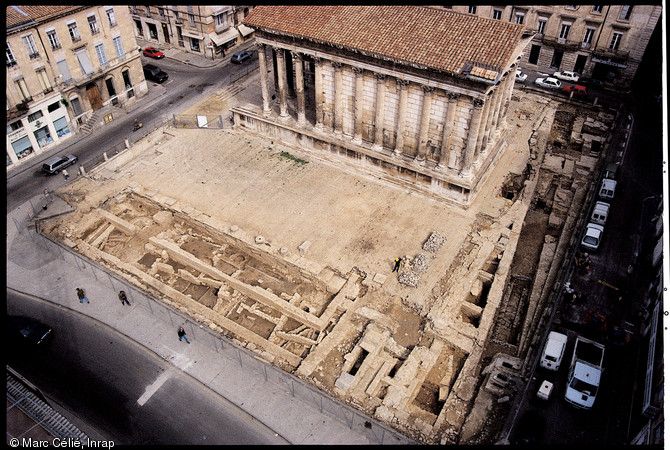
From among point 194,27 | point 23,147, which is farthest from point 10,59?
point 194,27

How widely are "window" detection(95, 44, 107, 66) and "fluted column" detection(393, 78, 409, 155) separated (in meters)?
32.0

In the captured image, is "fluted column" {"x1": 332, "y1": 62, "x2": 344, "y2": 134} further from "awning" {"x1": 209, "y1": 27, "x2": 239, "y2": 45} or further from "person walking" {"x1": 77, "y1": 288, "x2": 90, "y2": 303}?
"awning" {"x1": 209, "y1": 27, "x2": 239, "y2": 45}

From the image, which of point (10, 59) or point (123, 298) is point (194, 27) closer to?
point (10, 59)

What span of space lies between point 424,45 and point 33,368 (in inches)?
1394

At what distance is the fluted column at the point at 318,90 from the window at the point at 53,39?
2500 cm

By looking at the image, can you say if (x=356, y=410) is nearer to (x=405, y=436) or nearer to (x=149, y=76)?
(x=405, y=436)

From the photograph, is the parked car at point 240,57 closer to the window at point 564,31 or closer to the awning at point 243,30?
the awning at point 243,30

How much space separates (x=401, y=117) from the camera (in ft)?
142

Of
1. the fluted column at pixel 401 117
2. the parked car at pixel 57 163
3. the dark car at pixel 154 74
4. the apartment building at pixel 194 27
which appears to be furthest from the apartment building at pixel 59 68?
the fluted column at pixel 401 117

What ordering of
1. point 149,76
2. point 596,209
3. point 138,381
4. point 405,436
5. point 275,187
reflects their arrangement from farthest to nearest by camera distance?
point 149,76
point 275,187
point 596,209
point 138,381
point 405,436

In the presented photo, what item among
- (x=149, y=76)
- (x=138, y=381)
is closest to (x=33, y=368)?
(x=138, y=381)

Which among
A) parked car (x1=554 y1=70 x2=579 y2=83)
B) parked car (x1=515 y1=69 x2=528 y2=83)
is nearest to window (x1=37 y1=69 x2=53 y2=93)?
parked car (x1=515 y1=69 x2=528 y2=83)

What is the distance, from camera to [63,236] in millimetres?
41625

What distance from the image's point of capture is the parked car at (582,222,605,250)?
128ft
